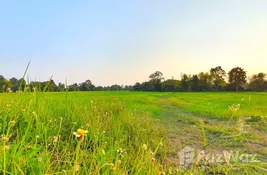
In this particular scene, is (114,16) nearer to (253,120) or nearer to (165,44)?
(165,44)

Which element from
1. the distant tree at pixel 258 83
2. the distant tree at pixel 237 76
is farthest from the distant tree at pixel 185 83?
the distant tree at pixel 258 83

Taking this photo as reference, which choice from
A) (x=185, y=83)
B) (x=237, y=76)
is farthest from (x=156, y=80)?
(x=237, y=76)

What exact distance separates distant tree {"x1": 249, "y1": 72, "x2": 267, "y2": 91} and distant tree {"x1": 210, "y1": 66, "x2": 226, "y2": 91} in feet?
28.3

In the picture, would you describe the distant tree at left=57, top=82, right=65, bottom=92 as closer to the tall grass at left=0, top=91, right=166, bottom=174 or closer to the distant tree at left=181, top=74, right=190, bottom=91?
the tall grass at left=0, top=91, right=166, bottom=174

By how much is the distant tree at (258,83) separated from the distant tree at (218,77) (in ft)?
28.3

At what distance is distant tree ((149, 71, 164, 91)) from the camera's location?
68875 millimetres

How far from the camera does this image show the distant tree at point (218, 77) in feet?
215

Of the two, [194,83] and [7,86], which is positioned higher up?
[194,83]

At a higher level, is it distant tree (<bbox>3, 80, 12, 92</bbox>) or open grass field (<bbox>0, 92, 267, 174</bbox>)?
distant tree (<bbox>3, 80, 12, 92</bbox>)

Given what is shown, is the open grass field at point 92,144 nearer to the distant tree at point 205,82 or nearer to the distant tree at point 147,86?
the distant tree at point 147,86

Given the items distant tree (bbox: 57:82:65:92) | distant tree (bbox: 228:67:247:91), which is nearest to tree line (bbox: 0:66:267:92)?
distant tree (bbox: 228:67:247:91)

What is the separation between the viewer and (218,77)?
229 ft

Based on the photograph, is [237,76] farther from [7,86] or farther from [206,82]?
[7,86]

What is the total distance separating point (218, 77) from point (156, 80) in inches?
822
